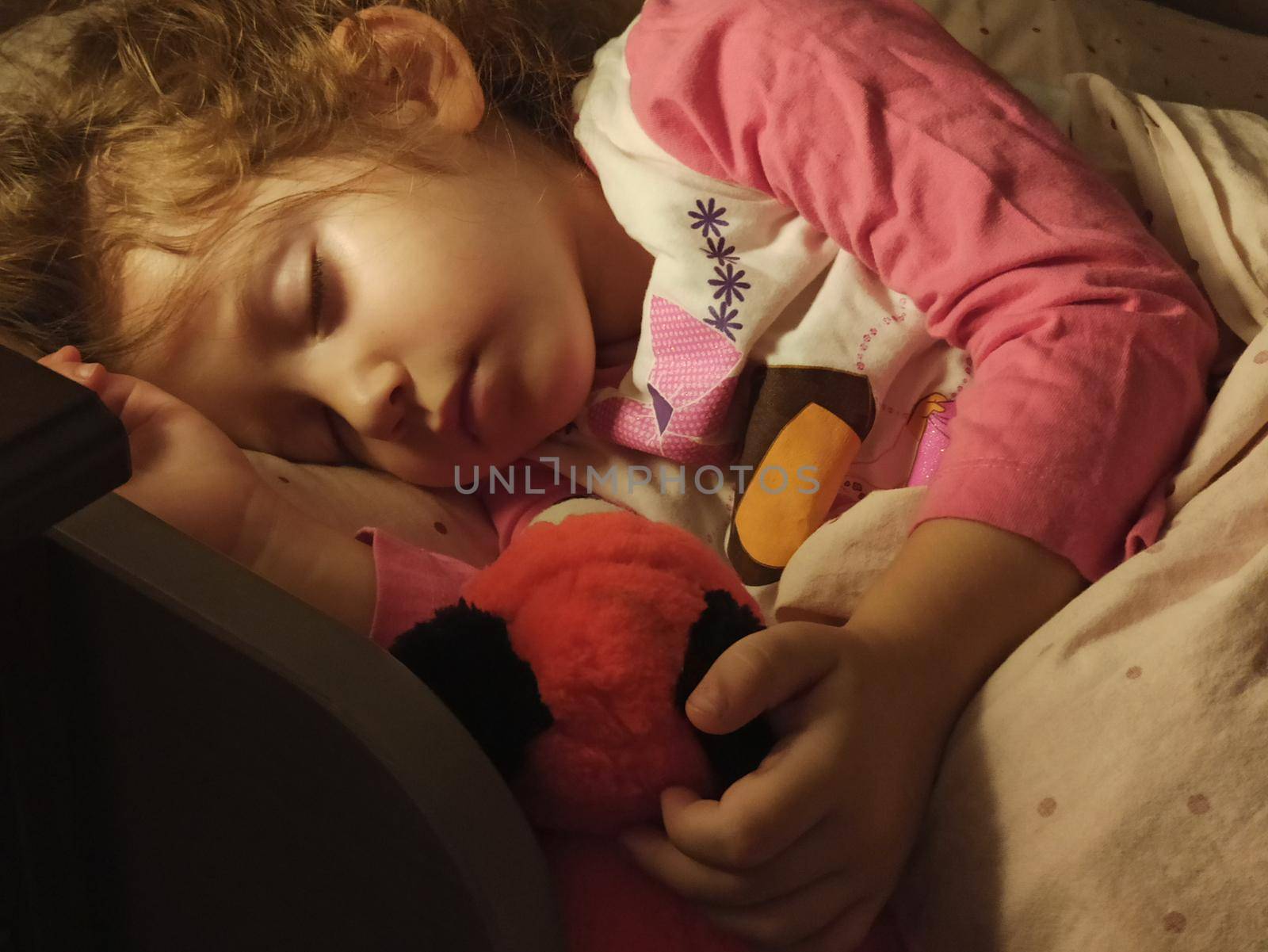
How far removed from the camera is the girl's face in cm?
72

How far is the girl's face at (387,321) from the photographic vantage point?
719 millimetres

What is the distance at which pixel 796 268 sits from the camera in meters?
0.77

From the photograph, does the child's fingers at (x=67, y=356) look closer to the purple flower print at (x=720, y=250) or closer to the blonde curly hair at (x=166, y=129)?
the blonde curly hair at (x=166, y=129)

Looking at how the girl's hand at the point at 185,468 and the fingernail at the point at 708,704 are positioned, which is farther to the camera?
the girl's hand at the point at 185,468

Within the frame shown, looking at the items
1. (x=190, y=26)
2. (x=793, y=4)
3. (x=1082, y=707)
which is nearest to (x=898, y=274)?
(x=793, y=4)

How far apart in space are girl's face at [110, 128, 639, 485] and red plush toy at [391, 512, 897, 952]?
0.90 feet

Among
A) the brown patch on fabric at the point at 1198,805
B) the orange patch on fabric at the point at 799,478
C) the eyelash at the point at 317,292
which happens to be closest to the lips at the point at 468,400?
the eyelash at the point at 317,292

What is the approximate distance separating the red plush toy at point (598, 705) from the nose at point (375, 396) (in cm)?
26

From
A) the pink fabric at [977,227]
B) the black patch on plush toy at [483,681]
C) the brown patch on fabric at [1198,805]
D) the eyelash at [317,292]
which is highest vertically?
the pink fabric at [977,227]

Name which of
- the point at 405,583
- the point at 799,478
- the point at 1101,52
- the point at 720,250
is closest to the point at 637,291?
the point at 720,250

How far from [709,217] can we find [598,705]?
453mm

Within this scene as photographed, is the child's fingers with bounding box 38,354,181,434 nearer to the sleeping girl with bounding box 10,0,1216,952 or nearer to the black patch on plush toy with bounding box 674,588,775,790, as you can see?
the sleeping girl with bounding box 10,0,1216,952

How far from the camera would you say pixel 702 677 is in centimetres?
46

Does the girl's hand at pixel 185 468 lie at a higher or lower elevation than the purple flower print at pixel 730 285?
lower
